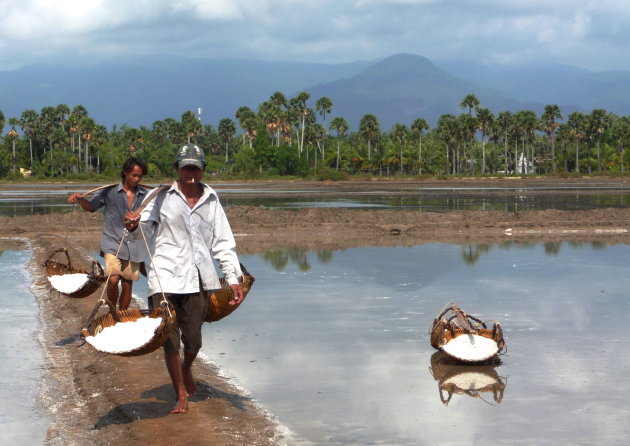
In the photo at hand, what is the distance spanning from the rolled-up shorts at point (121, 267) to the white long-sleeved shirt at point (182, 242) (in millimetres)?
2060

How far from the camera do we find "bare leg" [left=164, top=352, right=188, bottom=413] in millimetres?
6316

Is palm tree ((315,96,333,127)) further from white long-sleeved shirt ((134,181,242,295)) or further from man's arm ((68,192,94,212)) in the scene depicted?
white long-sleeved shirt ((134,181,242,295))

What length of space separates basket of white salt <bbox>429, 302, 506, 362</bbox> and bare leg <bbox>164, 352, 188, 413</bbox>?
2.65m

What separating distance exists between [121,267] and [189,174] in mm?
2419

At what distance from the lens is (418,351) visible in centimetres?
873

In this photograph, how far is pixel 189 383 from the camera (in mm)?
6836

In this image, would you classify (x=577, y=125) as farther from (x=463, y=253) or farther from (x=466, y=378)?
(x=466, y=378)

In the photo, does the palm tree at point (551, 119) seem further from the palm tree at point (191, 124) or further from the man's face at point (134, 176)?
the man's face at point (134, 176)

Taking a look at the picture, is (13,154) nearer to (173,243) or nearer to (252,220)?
(252,220)

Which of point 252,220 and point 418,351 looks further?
point 252,220

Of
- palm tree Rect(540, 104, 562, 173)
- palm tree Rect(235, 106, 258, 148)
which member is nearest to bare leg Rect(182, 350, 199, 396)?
palm tree Rect(540, 104, 562, 173)

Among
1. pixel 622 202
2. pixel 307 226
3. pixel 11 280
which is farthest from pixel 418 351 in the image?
pixel 622 202

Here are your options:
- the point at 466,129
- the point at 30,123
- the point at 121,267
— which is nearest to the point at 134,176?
the point at 121,267

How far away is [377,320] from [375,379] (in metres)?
2.68
